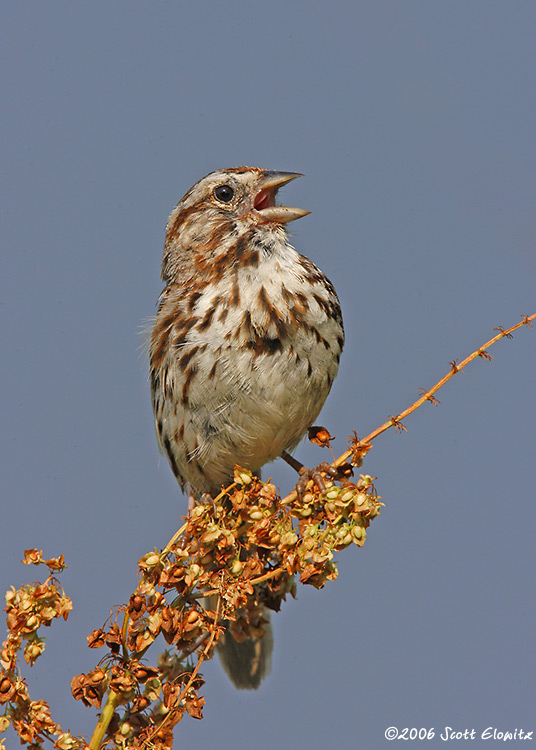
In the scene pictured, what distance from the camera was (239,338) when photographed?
4.51m

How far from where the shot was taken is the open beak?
4738mm

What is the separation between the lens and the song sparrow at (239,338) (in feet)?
14.8

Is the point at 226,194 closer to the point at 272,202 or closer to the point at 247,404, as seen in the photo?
the point at 272,202

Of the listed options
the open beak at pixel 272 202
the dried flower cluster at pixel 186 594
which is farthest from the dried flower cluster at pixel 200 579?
the open beak at pixel 272 202

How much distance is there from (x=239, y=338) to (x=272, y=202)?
3.23 feet

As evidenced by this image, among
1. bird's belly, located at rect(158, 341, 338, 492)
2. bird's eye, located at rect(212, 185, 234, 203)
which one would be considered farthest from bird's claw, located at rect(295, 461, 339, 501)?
bird's eye, located at rect(212, 185, 234, 203)

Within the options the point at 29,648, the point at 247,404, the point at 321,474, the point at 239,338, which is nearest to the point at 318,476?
the point at 321,474

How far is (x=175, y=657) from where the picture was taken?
338 centimetres

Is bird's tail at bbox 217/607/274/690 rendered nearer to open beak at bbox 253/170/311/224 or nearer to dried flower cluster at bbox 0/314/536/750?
dried flower cluster at bbox 0/314/536/750

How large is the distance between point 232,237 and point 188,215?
50 cm

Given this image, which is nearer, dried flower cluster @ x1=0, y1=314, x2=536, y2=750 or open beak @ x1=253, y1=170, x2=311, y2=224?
dried flower cluster @ x1=0, y1=314, x2=536, y2=750

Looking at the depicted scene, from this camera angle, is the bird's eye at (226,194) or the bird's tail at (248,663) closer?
the bird's eye at (226,194)

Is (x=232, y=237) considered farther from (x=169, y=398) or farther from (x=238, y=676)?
(x=238, y=676)

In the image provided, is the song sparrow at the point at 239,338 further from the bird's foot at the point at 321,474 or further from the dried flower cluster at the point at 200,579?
the dried flower cluster at the point at 200,579
